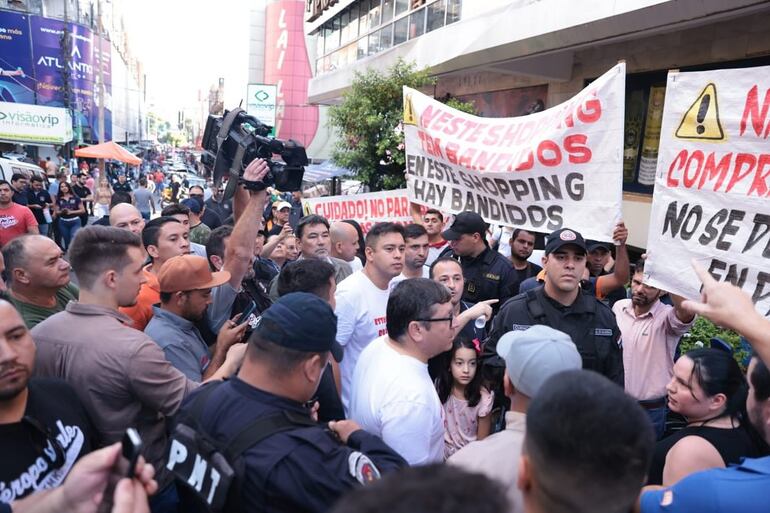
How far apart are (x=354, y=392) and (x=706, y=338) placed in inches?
151

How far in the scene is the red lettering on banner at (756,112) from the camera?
3.10 m

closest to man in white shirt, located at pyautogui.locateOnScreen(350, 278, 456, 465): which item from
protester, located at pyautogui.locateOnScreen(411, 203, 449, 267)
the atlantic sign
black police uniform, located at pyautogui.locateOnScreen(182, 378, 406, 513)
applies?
black police uniform, located at pyautogui.locateOnScreen(182, 378, 406, 513)

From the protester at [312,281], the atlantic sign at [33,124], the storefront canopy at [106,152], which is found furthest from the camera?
the atlantic sign at [33,124]

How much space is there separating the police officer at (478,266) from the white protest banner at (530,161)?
0.53ft

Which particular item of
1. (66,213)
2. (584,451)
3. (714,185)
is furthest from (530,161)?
(66,213)

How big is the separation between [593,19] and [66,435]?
8736 millimetres

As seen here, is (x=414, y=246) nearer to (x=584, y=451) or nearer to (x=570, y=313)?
(x=570, y=313)

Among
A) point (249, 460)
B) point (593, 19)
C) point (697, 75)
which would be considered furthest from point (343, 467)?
point (593, 19)

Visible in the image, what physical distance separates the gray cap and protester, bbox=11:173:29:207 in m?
12.8

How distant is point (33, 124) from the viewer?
1161 inches

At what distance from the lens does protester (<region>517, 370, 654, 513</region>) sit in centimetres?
140

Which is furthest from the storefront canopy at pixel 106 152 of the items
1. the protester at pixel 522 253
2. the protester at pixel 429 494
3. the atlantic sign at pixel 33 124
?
the protester at pixel 429 494

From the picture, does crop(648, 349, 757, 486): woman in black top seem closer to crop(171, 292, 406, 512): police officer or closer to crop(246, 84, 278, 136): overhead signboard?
crop(171, 292, 406, 512): police officer

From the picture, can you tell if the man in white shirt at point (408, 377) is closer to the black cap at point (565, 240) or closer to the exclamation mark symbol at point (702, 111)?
the black cap at point (565, 240)
